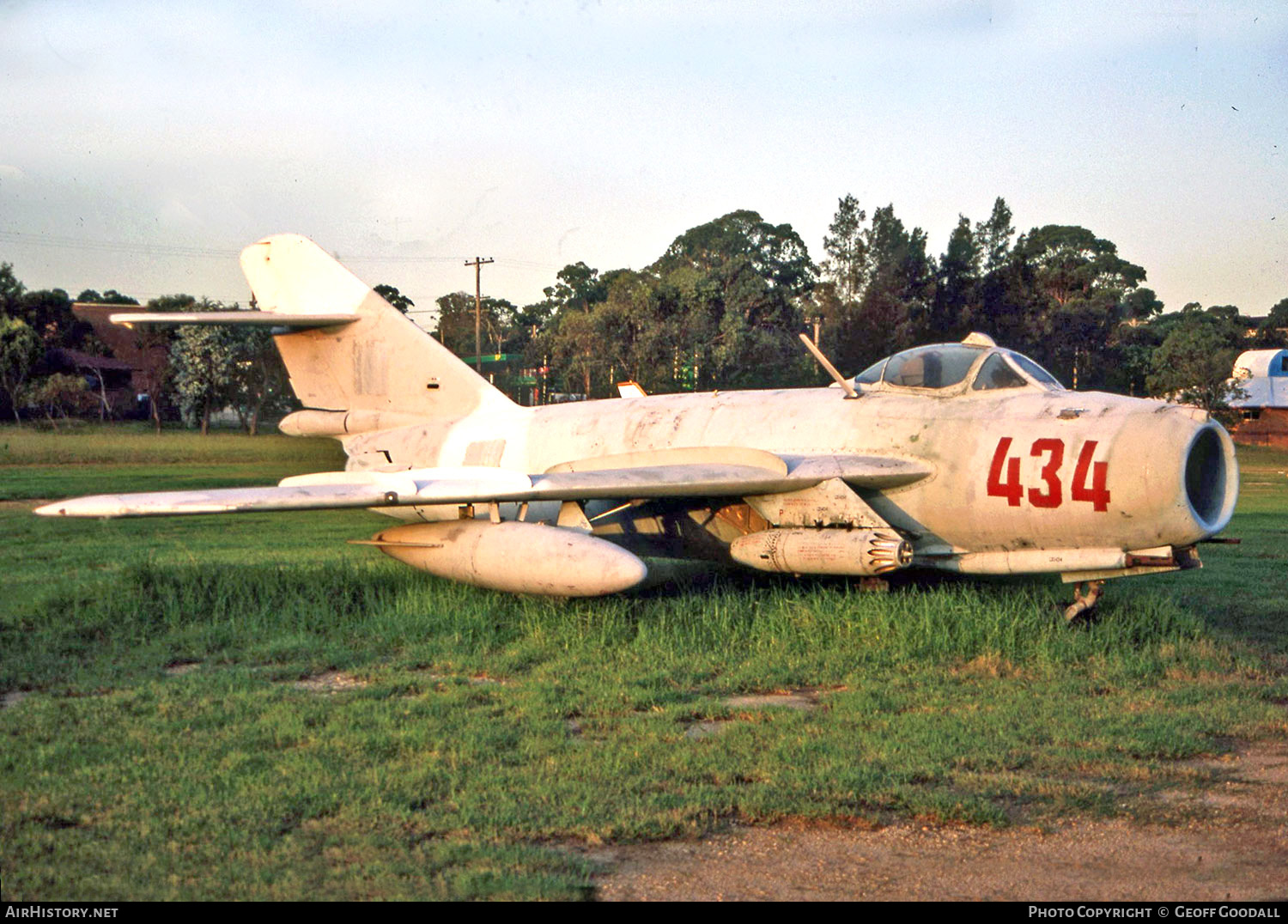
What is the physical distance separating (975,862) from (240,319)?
10.5m

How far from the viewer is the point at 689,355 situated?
147ft

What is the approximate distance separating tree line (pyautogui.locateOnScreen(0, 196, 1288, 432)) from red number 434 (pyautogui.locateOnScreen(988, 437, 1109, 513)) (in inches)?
1308

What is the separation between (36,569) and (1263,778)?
12762 mm

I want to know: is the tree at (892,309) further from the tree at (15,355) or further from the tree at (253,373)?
the tree at (15,355)

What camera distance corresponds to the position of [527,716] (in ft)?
23.4

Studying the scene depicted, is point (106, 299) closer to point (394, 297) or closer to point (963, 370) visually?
point (394, 297)

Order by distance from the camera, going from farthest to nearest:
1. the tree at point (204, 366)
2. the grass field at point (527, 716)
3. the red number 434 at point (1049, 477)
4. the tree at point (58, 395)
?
the tree at point (204, 366), the tree at point (58, 395), the red number 434 at point (1049, 477), the grass field at point (527, 716)

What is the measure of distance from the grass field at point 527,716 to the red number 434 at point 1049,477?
978 mm

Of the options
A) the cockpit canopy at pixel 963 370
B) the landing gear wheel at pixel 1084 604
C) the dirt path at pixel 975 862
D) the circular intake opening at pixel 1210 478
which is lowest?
the dirt path at pixel 975 862

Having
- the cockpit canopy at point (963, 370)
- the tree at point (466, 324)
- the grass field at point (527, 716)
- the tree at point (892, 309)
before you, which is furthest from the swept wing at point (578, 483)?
the tree at point (466, 324)

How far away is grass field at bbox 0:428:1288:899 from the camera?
194 inches

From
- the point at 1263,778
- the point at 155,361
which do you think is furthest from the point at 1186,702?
the point at 155,361

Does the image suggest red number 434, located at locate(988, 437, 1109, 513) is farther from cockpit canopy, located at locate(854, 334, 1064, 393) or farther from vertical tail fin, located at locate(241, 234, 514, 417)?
vertical tail fin, located at locate(241, 234, 514, 417)

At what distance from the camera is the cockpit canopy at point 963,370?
10406 millimetres
